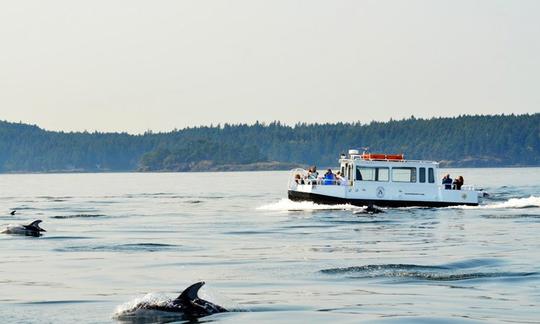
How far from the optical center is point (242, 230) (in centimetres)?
4934

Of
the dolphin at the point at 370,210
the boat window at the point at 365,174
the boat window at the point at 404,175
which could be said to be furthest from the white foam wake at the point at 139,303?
the boat window at the point at 404,175

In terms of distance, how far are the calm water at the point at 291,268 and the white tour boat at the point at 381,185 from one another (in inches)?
310

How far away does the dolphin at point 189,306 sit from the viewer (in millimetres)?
22344

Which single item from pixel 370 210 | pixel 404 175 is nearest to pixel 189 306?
pixel 370 210

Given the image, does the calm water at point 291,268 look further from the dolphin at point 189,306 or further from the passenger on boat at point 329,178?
the passenger on boat at point 329,178

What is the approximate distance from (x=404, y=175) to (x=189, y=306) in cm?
4394

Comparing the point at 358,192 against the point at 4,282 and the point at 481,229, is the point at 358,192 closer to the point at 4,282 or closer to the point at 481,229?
the point at 481,229

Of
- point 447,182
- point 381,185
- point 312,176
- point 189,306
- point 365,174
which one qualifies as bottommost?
point 189,306

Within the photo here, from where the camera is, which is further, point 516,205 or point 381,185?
point 516,205

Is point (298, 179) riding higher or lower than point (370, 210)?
higher

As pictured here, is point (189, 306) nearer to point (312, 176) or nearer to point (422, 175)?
point (312, 176)

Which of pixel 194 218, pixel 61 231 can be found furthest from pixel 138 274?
pixel 194 218

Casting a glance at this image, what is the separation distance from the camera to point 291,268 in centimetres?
3156

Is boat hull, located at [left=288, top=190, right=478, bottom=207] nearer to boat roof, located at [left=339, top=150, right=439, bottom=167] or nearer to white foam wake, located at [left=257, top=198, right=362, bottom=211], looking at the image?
white foam wake, located at [left=257, top=198, right=362, bottom=211]
